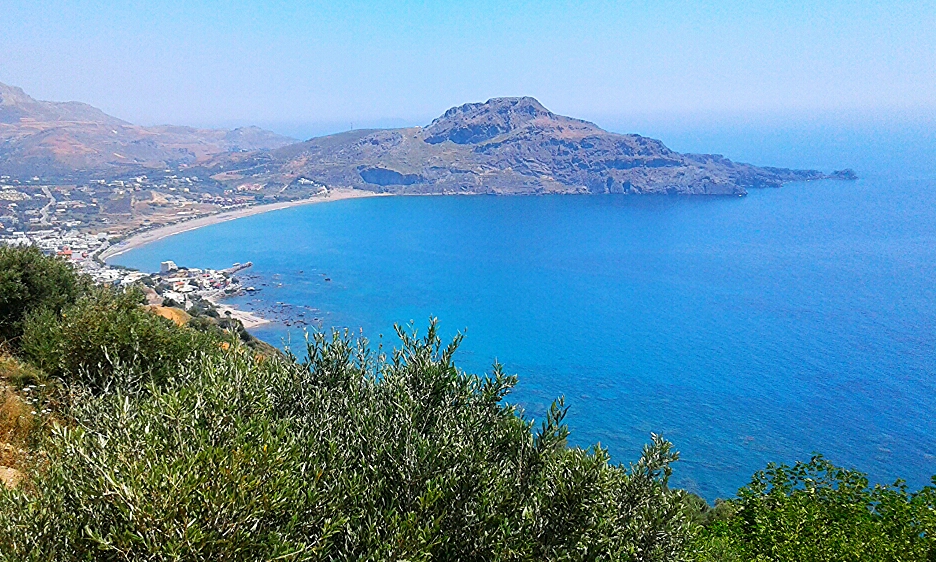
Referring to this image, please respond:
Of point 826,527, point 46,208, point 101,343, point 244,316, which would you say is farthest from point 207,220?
point 826,527

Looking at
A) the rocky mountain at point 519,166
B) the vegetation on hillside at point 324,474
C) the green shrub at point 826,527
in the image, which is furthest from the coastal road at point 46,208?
the green shrub at point 826,527

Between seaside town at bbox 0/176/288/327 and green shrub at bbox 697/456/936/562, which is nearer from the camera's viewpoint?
green shrub at bbox 697/456/936/562

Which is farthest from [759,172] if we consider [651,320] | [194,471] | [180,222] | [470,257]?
[194,471]

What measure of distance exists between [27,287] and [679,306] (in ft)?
200

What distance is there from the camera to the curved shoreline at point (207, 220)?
301 ft

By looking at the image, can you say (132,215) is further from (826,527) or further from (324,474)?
(324,474)

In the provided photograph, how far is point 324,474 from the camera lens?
4.80 m

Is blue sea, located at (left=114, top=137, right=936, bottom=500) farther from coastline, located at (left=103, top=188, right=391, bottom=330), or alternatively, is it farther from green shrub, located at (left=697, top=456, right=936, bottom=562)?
green shrub, located at (left=697, top=456, right=936, bottom=562)

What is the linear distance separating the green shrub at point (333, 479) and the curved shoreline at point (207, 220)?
8897cm

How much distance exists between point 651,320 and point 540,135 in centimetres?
13165

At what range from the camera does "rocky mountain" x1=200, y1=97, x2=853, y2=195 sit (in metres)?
154

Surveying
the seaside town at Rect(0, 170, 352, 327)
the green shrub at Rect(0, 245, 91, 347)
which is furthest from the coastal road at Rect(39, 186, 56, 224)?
the green shrub at Rect(0, 245, 91, 347)

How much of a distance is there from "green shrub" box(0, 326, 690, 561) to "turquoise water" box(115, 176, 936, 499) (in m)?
33.0

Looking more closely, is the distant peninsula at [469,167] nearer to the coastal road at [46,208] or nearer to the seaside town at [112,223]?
the seaside town at [112,223]
